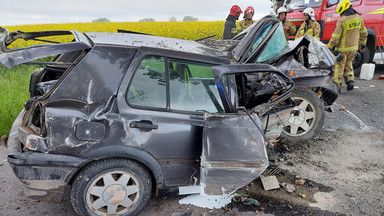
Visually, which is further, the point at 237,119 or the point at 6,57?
the point at 237,119

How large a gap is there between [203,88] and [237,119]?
1.39 feet

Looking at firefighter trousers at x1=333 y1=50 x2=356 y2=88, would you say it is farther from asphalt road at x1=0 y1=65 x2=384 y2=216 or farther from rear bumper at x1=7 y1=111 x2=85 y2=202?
rear bumper at x1=7 y1=111 x2=85 y2=202

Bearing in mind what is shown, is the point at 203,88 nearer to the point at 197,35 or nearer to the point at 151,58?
the point at 151,58

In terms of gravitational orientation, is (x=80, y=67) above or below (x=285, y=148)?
above

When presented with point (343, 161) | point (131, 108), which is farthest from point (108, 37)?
point (343, 161)

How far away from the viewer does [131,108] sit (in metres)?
2.38

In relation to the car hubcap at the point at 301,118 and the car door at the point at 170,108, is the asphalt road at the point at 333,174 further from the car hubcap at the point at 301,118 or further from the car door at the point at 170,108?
the car door at the point at 170,108

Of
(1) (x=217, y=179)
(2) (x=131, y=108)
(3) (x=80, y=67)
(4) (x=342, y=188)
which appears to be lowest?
(4) (x=342, y=188)

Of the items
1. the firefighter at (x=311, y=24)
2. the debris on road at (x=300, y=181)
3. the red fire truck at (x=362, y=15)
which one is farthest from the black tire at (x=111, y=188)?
the red fire truck at (x=362, y=15)

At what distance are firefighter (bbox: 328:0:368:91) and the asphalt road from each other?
134cm

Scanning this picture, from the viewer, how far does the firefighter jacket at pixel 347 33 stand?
20.8 ft

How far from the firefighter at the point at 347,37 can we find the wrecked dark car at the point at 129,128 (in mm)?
4740

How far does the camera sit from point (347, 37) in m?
6.50

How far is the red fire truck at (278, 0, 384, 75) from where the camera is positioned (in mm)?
7504
